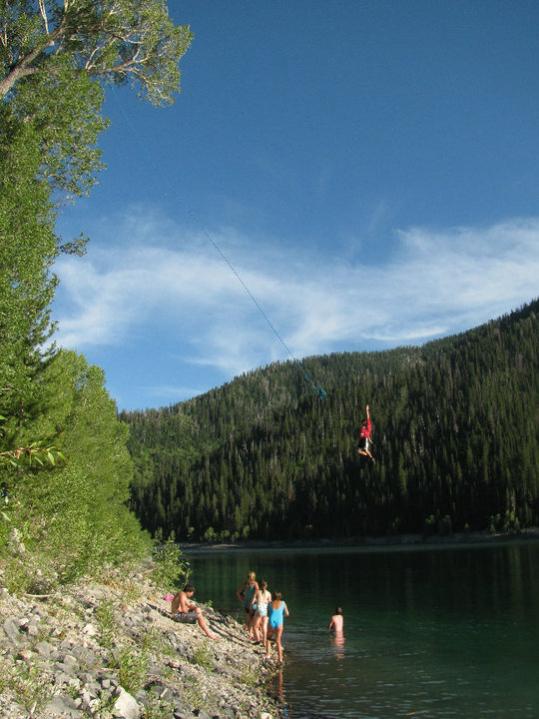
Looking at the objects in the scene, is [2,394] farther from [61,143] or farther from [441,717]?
[441,717]

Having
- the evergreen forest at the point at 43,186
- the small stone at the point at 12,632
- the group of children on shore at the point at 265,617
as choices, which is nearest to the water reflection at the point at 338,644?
the group of children on shore at the point at 265,617

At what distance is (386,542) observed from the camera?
158m

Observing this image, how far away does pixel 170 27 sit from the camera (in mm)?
21328

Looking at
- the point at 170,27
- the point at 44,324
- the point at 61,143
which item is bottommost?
the point at 44,324

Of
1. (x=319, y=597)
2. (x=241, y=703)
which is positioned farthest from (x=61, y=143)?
(x=319, y=597)

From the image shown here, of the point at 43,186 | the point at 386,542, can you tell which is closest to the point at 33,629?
the point at 43,186

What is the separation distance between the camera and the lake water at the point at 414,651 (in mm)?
19203

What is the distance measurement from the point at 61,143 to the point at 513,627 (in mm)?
30119

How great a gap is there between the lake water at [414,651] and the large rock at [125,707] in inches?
268

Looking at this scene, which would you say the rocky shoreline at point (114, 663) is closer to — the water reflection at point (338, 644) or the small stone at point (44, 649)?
the small stone at point (44, 649)

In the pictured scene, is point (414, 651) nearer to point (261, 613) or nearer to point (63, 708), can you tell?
point (261, 613)

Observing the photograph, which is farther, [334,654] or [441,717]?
[334,654]

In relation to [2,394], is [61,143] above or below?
above

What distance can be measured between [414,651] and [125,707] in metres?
18.5
